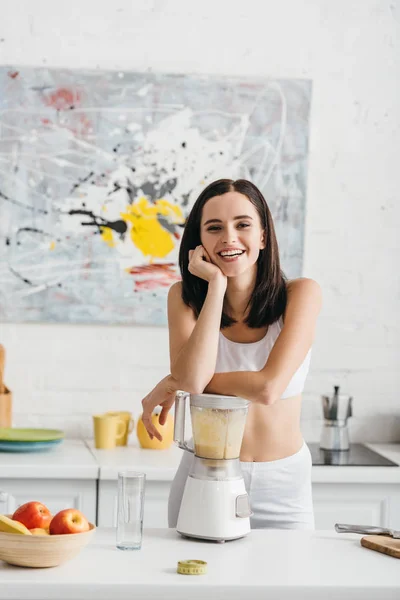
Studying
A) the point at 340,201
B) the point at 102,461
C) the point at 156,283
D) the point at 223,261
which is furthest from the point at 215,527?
the point at 340,201

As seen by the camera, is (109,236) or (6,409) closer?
(6,409)

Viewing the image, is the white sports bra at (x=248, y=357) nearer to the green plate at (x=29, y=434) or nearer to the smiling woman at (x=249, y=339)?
the smiling woman at (x=249, y=339)

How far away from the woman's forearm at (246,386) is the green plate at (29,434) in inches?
43.4

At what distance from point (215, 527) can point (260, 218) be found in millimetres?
789

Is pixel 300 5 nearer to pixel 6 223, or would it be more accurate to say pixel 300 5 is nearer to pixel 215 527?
pixel 6 223

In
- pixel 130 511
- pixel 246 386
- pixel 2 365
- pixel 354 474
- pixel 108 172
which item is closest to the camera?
pixel 130 511

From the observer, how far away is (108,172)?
10.8ft

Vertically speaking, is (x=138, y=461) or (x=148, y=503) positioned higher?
(x=138, y=461)

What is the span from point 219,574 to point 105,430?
1556 millimetres

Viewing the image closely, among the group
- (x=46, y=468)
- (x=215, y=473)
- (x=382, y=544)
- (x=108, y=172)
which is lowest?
(x=46, y=468)

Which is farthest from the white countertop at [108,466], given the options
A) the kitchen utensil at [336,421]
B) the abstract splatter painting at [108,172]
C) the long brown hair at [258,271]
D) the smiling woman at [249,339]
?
the long brown hair at [258,271]

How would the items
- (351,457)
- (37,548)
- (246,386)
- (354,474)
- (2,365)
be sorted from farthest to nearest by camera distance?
(2,365)
(351,457)
(354,474)
(246,386)
(37,548)

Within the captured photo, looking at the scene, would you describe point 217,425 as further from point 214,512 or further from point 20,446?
point 20,446

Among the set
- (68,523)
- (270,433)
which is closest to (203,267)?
(270,433)
